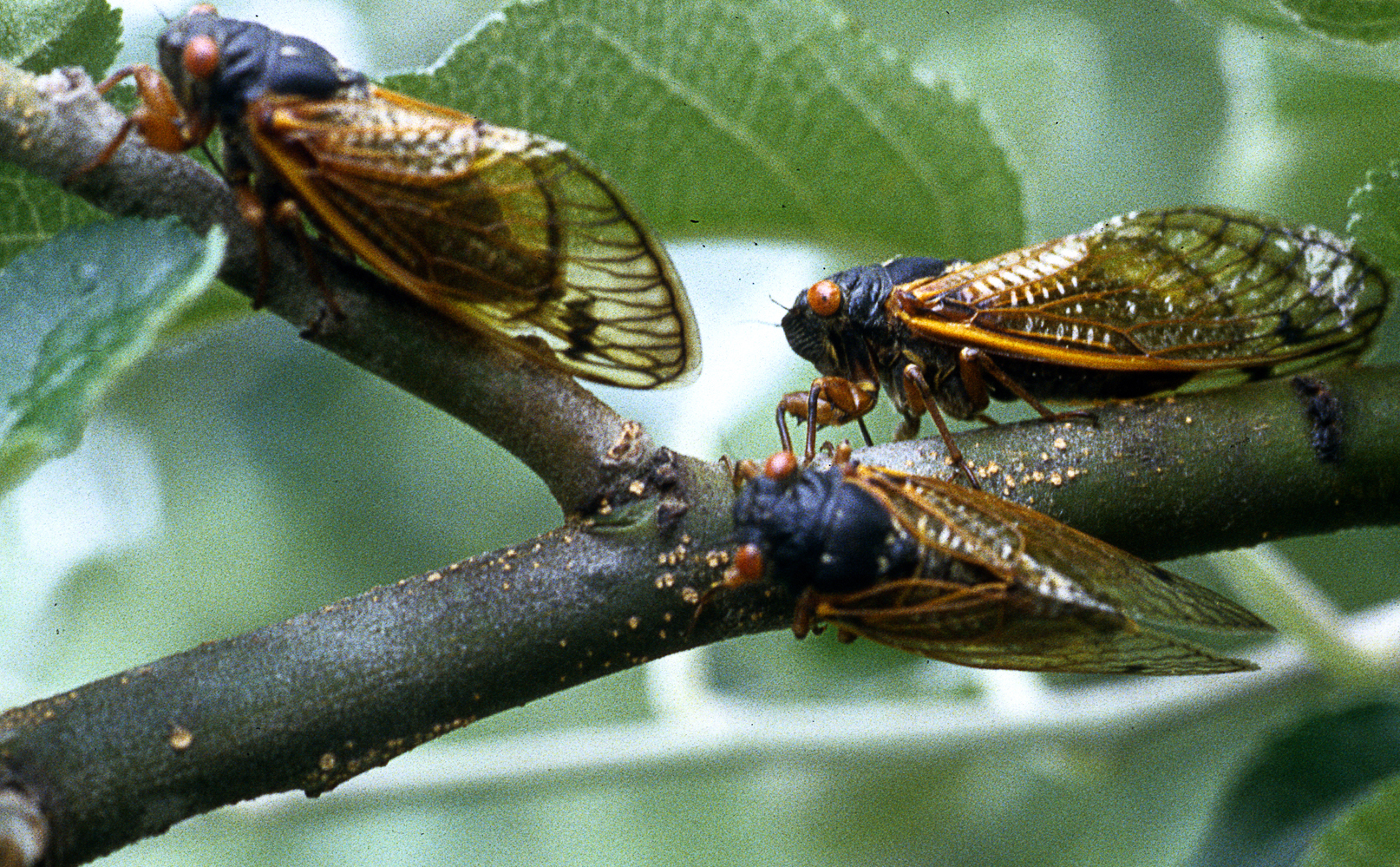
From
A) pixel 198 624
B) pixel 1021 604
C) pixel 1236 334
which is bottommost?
pixel 198 624

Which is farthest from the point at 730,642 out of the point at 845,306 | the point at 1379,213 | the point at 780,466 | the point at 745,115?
the point at 1379,213

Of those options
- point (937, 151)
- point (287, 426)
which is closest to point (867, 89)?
point (937, 151)

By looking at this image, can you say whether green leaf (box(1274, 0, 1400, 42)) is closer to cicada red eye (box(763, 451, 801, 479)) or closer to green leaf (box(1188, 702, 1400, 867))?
cicada red eye (box(763, 451, 801, 479))

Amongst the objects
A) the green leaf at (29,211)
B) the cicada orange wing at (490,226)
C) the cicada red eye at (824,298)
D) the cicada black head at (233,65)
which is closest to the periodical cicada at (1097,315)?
the cicada red eye at (824,298)

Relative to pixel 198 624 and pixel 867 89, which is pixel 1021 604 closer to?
pixel 867 89

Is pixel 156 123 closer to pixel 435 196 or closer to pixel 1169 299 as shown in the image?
pixel 435 196

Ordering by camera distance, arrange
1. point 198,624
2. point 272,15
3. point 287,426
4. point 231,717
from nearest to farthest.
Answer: point 231,717 < point 272,15 < point 198,624 < point 287,426

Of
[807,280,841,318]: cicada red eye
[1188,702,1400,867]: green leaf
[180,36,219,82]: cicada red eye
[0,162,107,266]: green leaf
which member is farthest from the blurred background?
[180,36,219,82]: cicada red eye
